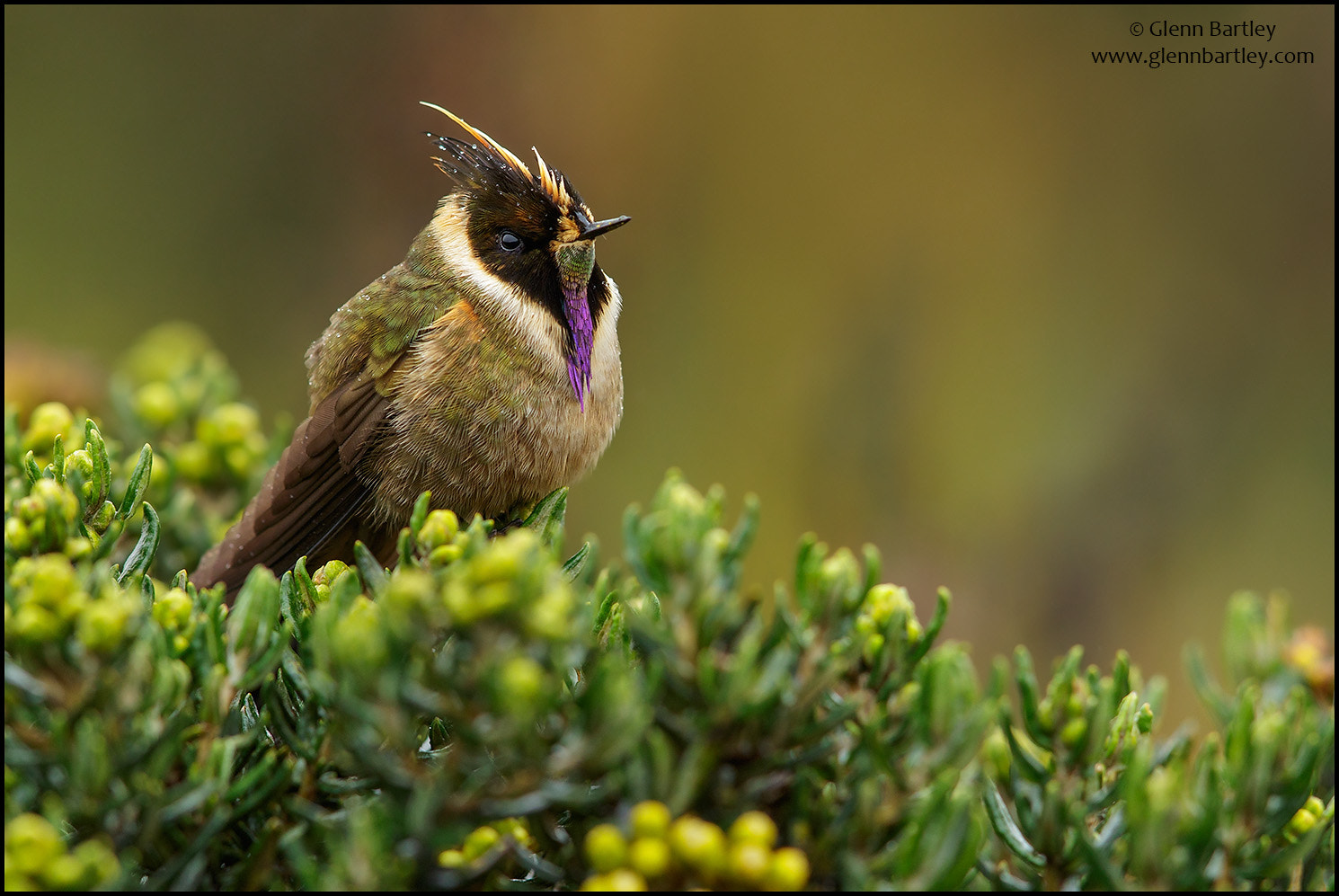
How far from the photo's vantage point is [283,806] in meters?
1.10

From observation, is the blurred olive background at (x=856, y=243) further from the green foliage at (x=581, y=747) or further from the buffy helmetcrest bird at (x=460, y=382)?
the green foliage at (x=581, y=747)

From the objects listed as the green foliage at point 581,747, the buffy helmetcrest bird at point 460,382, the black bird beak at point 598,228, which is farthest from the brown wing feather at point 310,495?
the green foliage at point 581,747

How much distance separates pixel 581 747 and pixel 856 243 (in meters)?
3.82

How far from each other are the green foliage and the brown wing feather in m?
0.88

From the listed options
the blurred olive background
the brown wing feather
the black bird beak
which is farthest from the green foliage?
the blurred olive background

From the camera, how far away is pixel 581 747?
36.4 inches

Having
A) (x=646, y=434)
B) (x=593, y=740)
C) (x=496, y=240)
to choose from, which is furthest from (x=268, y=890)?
(x=646, y=434)

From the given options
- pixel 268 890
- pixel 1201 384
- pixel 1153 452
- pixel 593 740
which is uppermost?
pixel 1201 384

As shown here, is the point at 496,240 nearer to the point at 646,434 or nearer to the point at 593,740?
the point at 593,740

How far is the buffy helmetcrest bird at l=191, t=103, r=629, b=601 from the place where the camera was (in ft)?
7.38

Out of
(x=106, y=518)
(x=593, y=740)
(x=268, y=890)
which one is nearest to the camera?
(x=593, y=740)

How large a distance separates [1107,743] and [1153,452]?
132 inches

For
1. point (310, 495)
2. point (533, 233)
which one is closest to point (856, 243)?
point (533, 233)

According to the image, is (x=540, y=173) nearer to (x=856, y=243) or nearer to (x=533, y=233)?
(x=533, y=233)
